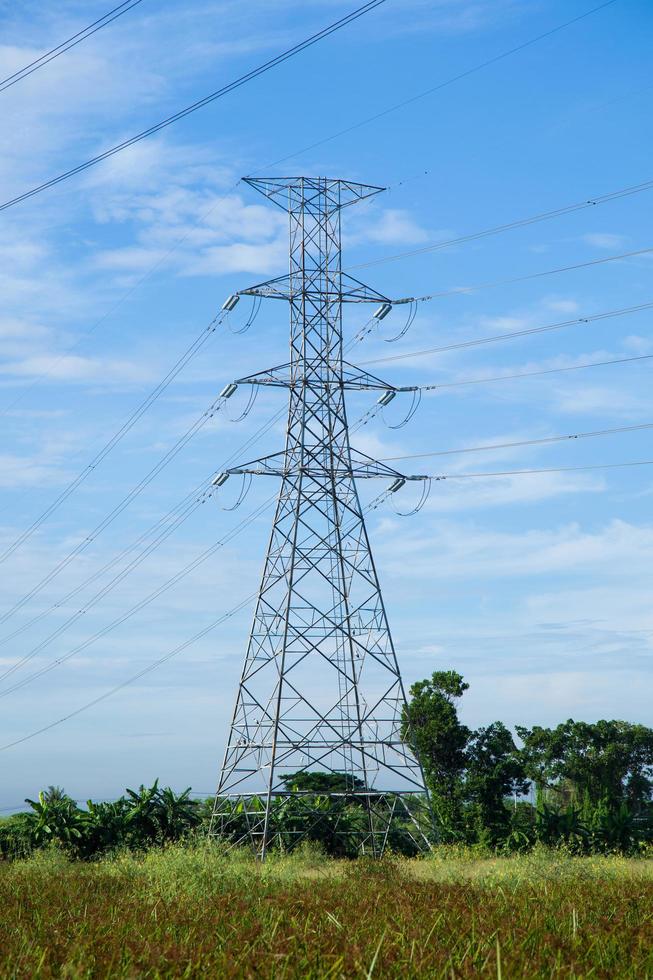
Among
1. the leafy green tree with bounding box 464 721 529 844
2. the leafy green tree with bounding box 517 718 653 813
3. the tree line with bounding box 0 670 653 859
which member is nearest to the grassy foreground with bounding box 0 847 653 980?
the tree line with bounding box 0 670 653 859

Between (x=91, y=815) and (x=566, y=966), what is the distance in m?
26.3

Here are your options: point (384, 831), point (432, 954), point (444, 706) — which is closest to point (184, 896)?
point (432, 954)

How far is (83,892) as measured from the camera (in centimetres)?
1505

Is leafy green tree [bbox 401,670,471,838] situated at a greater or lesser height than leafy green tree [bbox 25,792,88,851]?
greater

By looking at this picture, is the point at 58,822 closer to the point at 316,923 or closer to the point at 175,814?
the point at 175,814

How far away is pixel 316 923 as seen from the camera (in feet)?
31.3

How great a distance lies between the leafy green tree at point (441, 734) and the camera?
133ft

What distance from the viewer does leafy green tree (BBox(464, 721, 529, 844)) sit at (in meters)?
37.0

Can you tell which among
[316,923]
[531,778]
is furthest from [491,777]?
[316,923]

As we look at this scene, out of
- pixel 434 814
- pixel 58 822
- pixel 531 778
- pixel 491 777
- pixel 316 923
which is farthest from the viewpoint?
pixel 531 778

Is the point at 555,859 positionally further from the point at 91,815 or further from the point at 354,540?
the point at 91,815

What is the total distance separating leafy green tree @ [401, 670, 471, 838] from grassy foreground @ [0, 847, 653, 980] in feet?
63.4

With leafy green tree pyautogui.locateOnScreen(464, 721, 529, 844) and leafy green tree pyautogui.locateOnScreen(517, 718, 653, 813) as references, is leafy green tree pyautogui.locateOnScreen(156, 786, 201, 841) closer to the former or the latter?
leafy green tree pyautogui.locateOnScreen(464, 721, 529, 844)

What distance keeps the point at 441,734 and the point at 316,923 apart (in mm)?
32046
